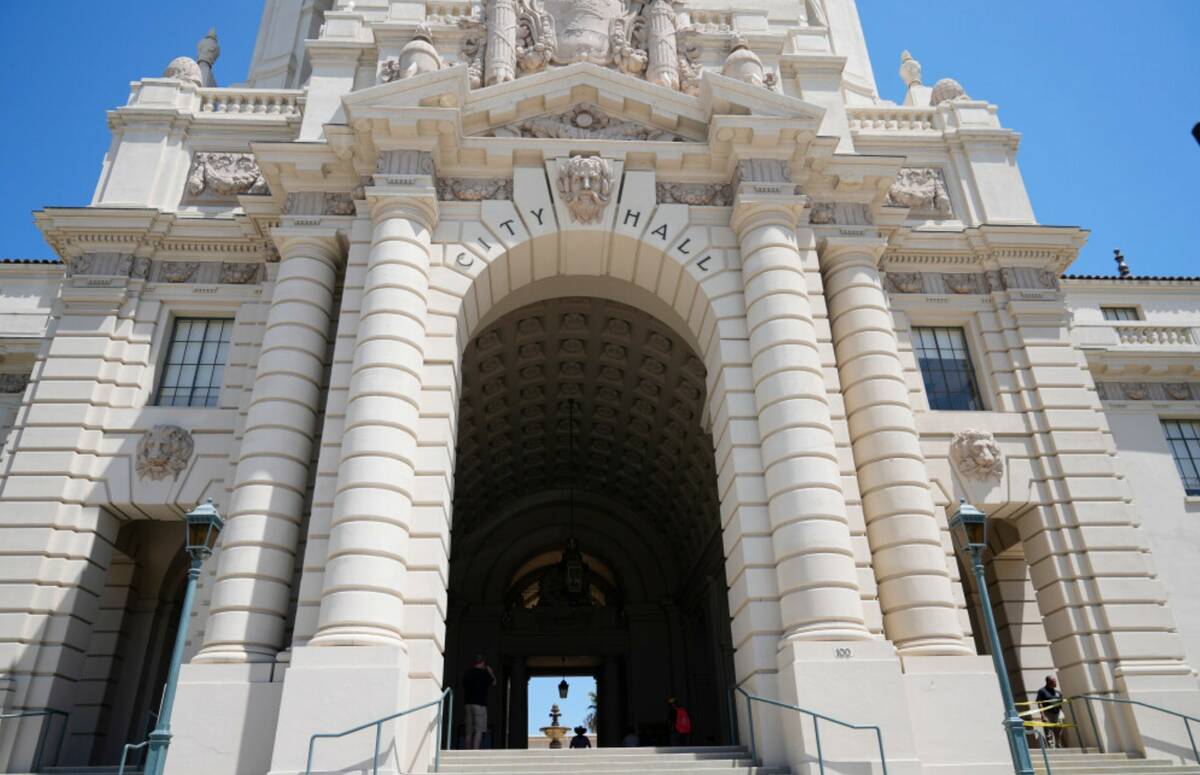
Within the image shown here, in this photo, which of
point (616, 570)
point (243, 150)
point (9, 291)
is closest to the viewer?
point (243, 150)

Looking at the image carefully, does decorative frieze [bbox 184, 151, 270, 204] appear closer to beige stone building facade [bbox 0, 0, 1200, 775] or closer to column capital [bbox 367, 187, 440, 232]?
beige stone building facade [bbox 0, 0, 1200, 775]

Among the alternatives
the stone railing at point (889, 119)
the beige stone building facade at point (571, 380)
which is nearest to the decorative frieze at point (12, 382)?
the beige stone building facade at point (571, 380)

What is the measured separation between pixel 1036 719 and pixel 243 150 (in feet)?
83.7

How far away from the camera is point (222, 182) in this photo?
23.7 meters

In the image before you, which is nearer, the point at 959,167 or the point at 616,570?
the point at 959,167

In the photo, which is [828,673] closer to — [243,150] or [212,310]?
[212,310]

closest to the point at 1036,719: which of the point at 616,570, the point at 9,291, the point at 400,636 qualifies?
the point at 400,636

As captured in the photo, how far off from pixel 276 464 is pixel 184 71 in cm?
1580

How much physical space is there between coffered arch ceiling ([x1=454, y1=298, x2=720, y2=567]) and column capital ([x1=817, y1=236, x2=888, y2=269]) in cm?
578

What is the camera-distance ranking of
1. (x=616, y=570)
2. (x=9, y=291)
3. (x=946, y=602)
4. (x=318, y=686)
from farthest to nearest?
(x=616, y=570), (x=9, y=291), (x=946, y=602), (x=318, y=686)

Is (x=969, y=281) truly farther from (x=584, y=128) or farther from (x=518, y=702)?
(x=518, y=702)

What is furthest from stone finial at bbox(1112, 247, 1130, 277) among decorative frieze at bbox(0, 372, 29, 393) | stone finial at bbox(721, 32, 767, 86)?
decorative frieze at bbox(0, 372, 29, 393)

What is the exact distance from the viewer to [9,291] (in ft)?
98.9

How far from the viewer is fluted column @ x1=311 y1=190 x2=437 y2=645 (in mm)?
15039
